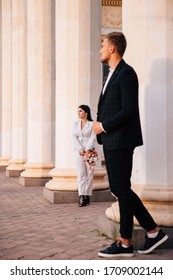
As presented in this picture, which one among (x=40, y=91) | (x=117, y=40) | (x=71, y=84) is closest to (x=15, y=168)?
(x=40, y=91)

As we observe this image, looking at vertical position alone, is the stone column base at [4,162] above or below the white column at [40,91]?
below

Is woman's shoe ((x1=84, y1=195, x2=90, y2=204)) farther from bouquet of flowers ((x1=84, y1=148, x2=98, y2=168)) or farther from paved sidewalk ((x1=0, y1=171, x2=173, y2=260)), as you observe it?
bouquet of flowers ((x1=84, y1=148, x2=98, y2=168))

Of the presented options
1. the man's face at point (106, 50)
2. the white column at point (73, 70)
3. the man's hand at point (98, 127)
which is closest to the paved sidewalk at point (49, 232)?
the white column at point (73, 70)

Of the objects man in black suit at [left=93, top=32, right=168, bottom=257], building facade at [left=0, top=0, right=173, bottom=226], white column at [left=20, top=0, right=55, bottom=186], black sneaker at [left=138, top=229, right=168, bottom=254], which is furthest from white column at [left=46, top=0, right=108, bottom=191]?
man in black suit at [left=93, top=32, right=168, bottom=257]

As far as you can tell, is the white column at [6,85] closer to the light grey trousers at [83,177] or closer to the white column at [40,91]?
the white column at [40,91]

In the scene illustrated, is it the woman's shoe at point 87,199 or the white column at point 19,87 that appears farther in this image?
the white column at point 19,87

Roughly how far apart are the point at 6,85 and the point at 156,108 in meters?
19.7

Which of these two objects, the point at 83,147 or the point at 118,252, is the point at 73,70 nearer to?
the point at 83,147

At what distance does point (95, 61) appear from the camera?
44.5 feet

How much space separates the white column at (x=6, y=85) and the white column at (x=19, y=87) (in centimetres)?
466

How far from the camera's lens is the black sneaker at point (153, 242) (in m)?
6.92
